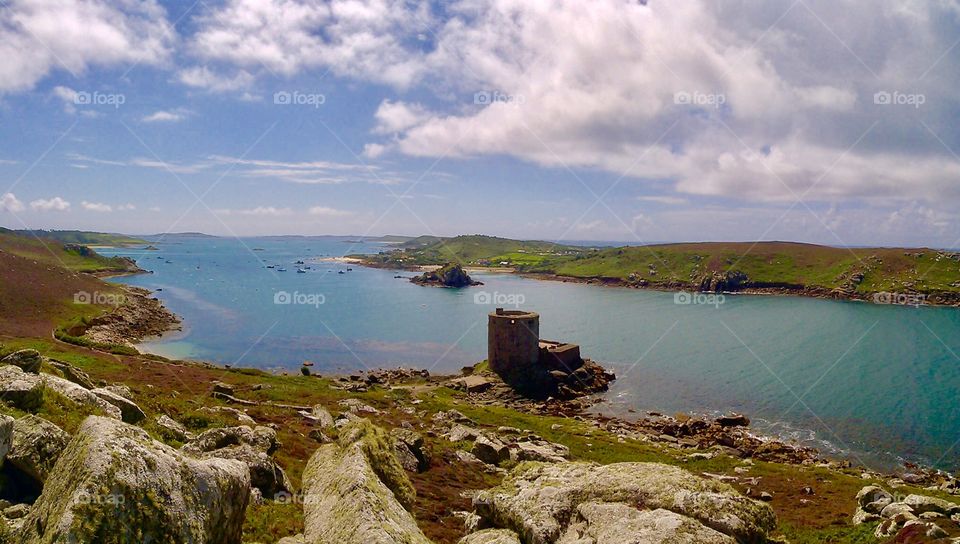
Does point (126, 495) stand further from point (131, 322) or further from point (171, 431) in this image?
point (131, 322)

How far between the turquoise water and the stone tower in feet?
40.4

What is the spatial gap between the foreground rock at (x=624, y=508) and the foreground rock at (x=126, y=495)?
247 inches

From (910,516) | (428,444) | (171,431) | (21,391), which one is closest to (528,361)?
(428,444)

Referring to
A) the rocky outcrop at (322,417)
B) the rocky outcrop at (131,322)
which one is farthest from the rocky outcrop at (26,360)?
the rocky outcrop at (131,322)

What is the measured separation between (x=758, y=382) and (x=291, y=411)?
67.9 m

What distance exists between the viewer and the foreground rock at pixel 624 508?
1058 cm

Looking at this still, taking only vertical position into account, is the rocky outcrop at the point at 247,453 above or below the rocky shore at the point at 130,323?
above

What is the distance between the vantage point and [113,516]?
7426mm

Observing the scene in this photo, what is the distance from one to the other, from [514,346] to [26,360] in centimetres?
6026

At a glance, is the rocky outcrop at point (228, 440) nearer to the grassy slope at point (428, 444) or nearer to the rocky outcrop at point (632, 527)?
the grassy slope at point (428, 444)

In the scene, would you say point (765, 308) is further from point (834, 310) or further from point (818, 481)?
point (818, 481)

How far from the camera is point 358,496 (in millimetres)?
10812

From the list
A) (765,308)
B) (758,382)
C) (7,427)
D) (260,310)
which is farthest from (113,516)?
(765,308)

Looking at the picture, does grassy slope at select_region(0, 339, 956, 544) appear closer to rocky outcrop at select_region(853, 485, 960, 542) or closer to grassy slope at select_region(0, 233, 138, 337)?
rocky outcrop at select_region(853, 485, 960, 542)
